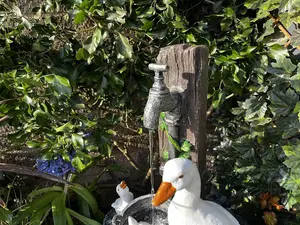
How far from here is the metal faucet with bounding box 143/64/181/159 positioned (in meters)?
1.17

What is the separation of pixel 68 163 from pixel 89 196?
22 cm

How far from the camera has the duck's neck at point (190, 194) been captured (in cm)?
123

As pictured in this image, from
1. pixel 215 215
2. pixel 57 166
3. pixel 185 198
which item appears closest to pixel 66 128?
pixel 57 166

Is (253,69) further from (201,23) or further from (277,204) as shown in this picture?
(277,204)

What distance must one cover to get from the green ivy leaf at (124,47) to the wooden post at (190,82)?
15 centimetres

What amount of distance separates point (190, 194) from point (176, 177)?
0.09m

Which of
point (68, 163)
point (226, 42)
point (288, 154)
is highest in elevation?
point (226, 42)

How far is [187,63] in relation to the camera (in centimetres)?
123

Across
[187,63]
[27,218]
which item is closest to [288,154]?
[187,63]

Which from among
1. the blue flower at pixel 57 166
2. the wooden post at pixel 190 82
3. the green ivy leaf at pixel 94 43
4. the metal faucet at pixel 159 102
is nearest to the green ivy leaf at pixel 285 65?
the wooden post at pixel 190 82

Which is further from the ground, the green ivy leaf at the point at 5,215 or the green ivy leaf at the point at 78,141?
the green ivy leaf at the point at 78,141

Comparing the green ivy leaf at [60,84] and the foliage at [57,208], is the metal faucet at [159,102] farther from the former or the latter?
the foliage at [57,208]

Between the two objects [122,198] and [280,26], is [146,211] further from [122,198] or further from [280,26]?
[280,26]

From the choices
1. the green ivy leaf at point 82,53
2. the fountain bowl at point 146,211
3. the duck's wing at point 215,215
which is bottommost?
the fountain bowl at point 146,211
